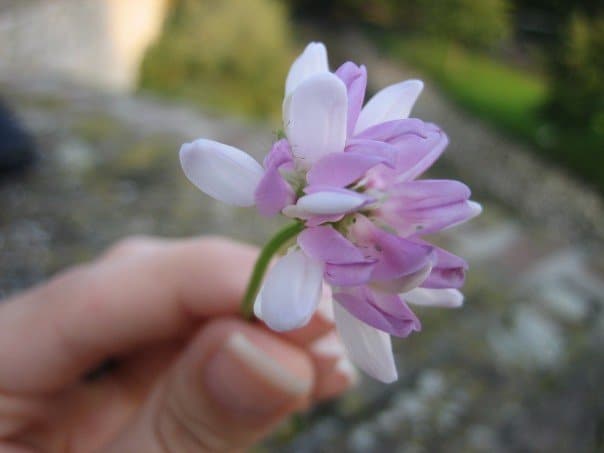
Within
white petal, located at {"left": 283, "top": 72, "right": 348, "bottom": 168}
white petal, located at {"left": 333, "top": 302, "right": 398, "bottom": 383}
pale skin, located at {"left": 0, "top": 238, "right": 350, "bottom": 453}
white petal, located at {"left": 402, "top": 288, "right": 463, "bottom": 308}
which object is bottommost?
pale skin, located at {"left": 0, "top": 238, "right": 350, "bottom": 453}

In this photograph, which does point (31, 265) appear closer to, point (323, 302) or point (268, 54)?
point (323, 302)

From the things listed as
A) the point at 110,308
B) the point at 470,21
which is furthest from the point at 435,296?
the point at 470,21

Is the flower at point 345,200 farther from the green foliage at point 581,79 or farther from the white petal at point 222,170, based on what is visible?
the green foliage at point 581,79

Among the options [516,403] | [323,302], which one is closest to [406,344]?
[516,403]

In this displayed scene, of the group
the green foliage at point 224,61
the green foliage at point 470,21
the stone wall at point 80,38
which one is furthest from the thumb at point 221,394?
the green foliage at point 470,21

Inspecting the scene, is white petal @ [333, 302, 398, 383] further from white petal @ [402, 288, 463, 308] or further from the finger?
the finger

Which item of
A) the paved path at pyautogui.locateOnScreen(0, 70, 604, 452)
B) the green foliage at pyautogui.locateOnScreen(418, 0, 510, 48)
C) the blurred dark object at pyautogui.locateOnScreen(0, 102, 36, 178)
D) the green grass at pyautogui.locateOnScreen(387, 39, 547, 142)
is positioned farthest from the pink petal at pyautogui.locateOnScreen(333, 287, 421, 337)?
the green foliage at pyautogui.locateOnScreen(418, 0, 510, 48)

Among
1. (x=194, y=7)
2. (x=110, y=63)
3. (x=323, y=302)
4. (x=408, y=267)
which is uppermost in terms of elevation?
(x=408, y=267)
